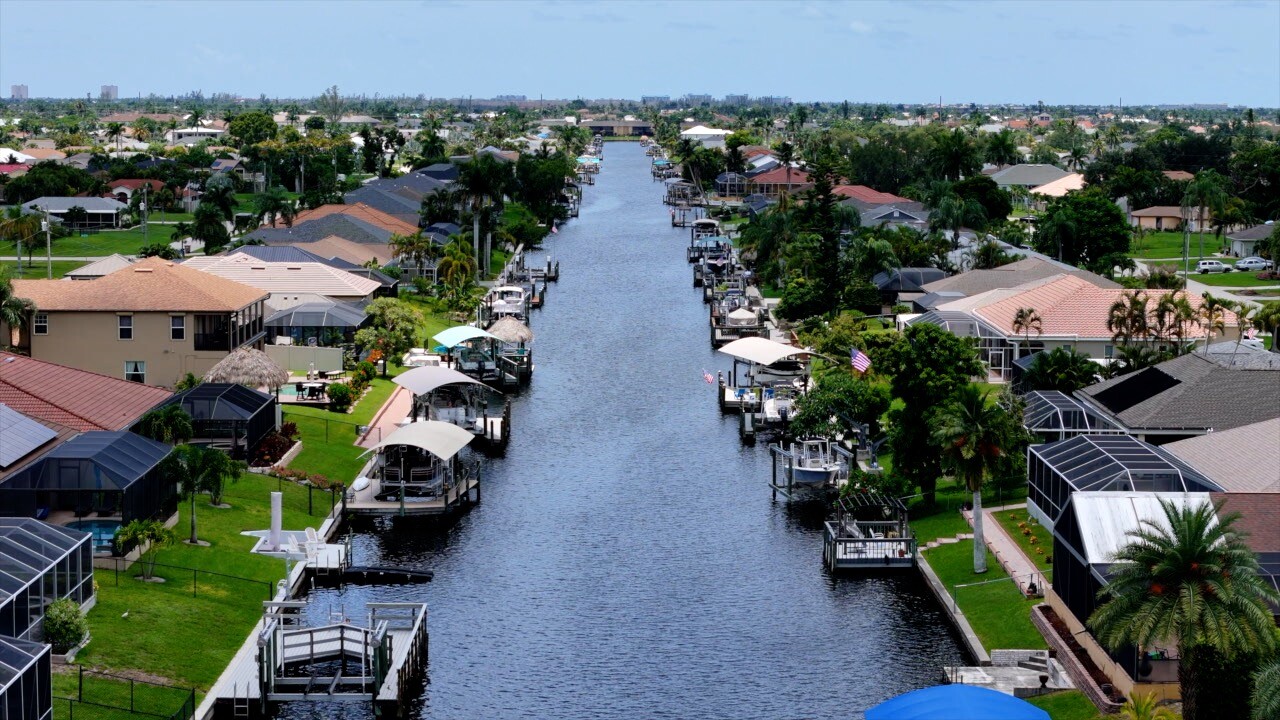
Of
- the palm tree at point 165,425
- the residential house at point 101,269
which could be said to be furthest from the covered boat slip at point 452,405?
the residential house at point 101,269

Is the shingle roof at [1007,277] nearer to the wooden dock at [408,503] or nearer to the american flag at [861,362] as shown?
the american flag at [861,362]

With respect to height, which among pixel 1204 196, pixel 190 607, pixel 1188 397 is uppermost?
pixel 1204 196

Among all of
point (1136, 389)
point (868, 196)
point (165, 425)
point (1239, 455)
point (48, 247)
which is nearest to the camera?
point (1239, 455)

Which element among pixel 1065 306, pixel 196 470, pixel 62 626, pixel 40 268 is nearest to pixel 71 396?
pixel 196 470

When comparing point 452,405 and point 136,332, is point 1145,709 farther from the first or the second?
point 136,332

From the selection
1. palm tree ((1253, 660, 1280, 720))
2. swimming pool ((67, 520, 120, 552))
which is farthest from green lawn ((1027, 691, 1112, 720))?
swimming pool ((67, 520, 120, 552))

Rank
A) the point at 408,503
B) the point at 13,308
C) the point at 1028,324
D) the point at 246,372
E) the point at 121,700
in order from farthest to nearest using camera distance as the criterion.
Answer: the point at 1028,324, the point at 13,308, the point at 246,372, the point at 408,503, the point at 121,700
